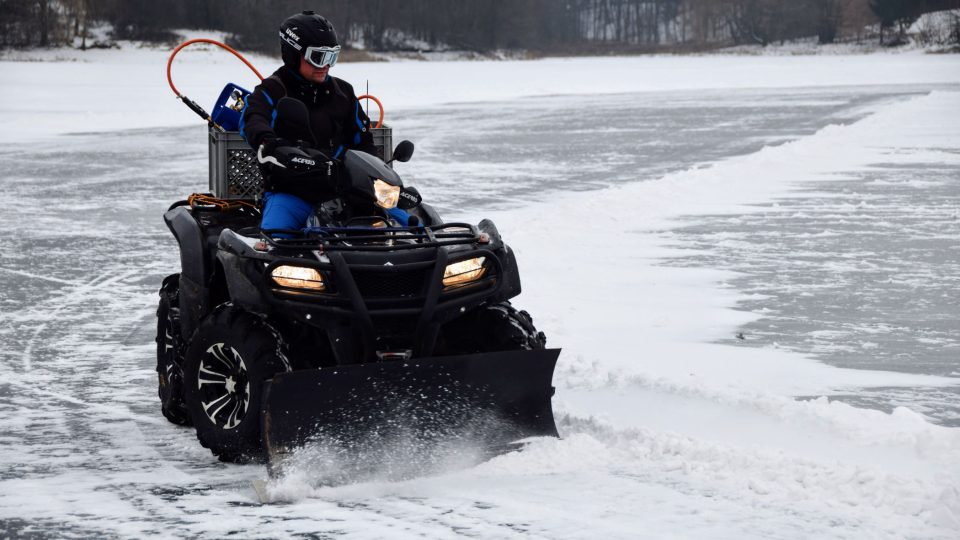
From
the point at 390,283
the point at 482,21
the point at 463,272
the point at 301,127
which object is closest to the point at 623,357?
the point at 463,272

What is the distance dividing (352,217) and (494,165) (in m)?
13.4

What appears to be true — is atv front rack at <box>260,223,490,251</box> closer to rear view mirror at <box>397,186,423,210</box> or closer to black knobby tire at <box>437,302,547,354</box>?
rear view mirror at <box>397,186,423,210</box>

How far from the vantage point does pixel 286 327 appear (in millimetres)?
4844

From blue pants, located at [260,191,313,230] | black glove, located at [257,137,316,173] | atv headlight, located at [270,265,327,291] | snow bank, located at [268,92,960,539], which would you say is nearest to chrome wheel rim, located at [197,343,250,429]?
atv headlight, located at [270,265,327,291]

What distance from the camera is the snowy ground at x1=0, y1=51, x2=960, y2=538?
14.1 feet

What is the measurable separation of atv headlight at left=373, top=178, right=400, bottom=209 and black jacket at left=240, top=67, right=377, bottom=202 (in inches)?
14.7

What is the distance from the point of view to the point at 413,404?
4590 mm

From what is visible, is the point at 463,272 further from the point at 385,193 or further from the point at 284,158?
the point at 284,158

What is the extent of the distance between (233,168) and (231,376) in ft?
4.46

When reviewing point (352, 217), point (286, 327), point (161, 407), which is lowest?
point (161, 407)

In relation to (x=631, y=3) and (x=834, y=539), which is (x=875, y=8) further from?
(x=834, y=539)

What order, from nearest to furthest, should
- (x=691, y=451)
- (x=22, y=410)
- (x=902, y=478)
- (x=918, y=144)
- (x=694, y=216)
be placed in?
(x=902, y=478) → (x=691, y=451) → (x=22, y=410) → (x=694, y=216) → (x=918, y=144)

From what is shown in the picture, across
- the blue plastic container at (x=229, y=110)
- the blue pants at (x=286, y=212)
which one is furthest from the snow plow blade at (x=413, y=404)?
the blue plastic container at (x=229, y=110)

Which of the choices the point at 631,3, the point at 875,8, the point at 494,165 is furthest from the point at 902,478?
the point at 631,3
